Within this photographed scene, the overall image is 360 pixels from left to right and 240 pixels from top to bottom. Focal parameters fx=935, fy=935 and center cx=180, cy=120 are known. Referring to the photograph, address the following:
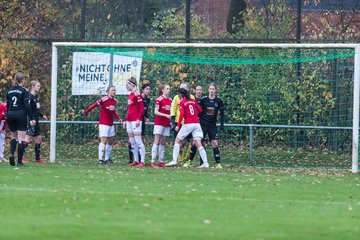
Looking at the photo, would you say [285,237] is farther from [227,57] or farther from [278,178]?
[227,57]

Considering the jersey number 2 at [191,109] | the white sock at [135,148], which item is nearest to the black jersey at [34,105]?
the white sock at [135,148]

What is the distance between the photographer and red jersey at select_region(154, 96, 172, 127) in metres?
21.4

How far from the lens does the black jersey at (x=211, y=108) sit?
21.4 meters

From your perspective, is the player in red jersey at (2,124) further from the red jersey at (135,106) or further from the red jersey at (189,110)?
the red jersey at (189,110)

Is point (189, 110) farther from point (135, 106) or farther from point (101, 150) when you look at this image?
point (101, 150)

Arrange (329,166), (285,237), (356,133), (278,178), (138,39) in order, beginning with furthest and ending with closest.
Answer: (138,39)
(329,166)
(356,133)
(278,178)
(285,237)

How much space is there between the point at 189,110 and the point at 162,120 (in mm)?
1091

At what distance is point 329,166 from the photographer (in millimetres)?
21797

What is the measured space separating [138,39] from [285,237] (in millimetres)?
16015

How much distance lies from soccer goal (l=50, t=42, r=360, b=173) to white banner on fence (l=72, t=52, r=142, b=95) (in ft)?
0.08

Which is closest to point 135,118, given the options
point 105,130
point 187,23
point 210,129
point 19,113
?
point 105,130

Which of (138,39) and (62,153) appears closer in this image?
(62,153)

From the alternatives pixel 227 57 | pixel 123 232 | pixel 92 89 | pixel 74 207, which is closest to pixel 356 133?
pixel 227 57

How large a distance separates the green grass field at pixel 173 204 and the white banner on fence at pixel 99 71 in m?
3.94
